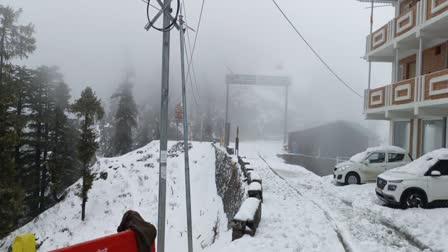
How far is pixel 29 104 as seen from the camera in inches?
1076

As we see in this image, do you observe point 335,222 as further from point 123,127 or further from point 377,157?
point 123,127

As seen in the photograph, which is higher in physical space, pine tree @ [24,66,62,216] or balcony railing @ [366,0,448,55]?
balcony railing @ [366,0,448,55]

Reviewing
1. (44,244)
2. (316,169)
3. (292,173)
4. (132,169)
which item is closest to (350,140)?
(316,169)

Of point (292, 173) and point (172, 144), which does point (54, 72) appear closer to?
point (172, 144)

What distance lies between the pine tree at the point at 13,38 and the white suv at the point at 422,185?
813 inches

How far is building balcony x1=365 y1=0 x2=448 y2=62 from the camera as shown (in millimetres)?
13406

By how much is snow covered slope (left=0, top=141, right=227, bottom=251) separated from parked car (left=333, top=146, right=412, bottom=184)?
6.42 m

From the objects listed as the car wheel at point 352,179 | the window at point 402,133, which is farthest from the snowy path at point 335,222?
the window at point 402,133

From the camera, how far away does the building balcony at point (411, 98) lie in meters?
12.7

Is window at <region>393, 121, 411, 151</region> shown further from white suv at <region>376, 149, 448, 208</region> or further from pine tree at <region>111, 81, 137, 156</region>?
pine tree at <region>111, 81, 137, 156</region>

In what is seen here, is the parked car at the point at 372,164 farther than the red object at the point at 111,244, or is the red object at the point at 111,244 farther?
the parked car at the point at 372,164

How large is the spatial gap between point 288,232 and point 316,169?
21.2m

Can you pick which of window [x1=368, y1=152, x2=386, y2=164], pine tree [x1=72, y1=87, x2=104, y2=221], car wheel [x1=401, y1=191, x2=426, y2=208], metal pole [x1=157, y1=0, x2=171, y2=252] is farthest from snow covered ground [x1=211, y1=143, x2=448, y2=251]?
pine tree [x1=72, y1=87, x2=104, y2=221]

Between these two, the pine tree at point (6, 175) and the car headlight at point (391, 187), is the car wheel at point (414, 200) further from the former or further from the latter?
the pine tree at point (6, 175)
